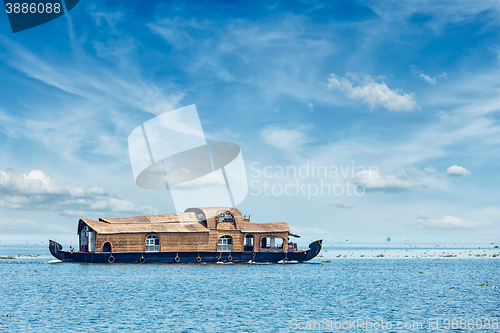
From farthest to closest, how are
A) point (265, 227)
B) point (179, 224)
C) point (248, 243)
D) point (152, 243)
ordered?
point (248, 243) < point (265, 227) < point (179, 224) < point (152, 243)

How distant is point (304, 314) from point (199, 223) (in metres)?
40.4

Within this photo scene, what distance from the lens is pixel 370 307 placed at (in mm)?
41031

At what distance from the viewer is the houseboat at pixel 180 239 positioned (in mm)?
71000

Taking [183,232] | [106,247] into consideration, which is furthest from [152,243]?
[106,247]

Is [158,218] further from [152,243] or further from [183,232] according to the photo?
[183,232]

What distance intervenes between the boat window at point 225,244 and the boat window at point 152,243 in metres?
9.68

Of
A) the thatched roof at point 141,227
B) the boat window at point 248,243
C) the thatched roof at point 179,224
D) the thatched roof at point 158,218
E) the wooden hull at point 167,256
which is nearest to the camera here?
the wooden hull at point 167,256

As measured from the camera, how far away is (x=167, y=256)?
2869 inches

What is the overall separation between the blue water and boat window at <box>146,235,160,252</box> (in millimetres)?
6130

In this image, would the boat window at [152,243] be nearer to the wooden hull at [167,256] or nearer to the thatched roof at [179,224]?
the wooden hull at [167,256]

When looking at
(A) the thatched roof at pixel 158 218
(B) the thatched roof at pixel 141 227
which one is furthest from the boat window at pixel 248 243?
(A) the thatched roof at pixel 158 218

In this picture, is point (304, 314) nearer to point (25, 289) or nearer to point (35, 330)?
point (35, 330)

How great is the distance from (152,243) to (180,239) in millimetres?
4334

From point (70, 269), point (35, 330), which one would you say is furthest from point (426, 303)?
point (70, 269)
